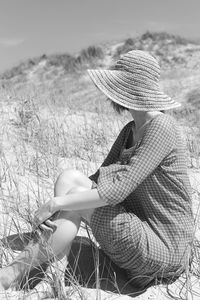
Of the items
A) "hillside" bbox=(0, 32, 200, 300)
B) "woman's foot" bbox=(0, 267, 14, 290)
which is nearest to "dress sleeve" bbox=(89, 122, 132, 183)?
"hillside" bbox=(0, 32, 200, 300)

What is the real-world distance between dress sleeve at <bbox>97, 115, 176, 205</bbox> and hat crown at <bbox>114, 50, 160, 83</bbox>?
226 millimetres

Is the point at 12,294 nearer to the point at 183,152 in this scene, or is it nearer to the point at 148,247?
the point at 148,247

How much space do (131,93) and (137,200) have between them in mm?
494

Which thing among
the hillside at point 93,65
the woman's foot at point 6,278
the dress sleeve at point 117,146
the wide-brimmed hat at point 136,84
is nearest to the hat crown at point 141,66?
the wide-brimmed hat at point 136,84

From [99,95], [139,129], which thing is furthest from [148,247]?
[99,95]

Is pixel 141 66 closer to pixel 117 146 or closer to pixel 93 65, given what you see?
pixel 117 146

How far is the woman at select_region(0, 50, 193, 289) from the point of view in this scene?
6.61 feet

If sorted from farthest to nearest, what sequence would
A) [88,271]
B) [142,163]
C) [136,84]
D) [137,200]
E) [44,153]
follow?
[44,153] < [88,271] < [137,200] < [136,84] < [142,163]

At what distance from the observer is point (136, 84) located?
2109mm

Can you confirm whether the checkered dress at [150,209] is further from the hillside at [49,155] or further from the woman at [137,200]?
the hillside at [49,155]

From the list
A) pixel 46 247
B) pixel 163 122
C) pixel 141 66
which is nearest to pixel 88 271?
pixel 46 247

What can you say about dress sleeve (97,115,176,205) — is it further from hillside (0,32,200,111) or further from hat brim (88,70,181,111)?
hillside (0,32,200,111)

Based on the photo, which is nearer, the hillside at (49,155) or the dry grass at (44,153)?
the hillside at (49,155)

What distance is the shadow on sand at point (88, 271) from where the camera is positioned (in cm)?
213
